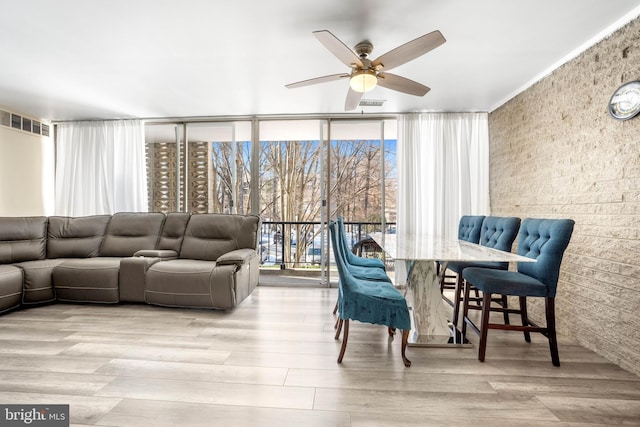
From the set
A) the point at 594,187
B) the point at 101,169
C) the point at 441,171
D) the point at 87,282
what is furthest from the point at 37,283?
the point at 594,187

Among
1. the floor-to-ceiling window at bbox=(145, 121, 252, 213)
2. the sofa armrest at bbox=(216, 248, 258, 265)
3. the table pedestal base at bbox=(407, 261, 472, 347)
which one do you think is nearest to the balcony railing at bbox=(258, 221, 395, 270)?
the floor-to-ceiling window at bbox=(145, 121, 252, 213)

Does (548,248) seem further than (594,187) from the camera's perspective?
No

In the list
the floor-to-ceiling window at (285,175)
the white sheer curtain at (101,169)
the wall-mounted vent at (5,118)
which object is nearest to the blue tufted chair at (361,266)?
the floor-to-ceiling window at (285,175)

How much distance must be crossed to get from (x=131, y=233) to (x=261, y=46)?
2880 mm

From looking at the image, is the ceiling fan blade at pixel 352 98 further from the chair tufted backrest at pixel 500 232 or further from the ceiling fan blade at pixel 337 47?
the chair tufted backrest at pixel 500 232

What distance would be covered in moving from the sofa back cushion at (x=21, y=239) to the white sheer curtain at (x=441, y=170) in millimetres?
4545

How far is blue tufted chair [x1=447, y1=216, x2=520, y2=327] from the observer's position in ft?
9.15

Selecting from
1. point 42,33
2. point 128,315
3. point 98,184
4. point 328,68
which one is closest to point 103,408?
point 128,315

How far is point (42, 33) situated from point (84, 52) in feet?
1.02

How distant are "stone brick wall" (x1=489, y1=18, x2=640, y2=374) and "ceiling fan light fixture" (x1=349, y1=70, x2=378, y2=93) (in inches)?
68.1

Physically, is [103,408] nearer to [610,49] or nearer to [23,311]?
[23,311]

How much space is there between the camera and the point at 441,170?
4184mm

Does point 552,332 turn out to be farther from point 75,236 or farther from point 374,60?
point 75,236

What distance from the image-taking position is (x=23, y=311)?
3137 mm
